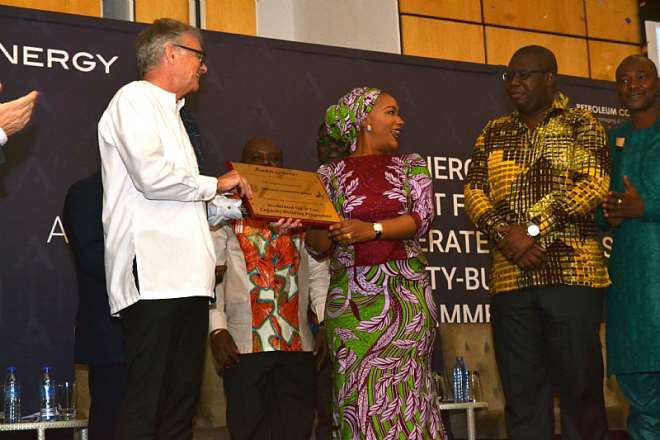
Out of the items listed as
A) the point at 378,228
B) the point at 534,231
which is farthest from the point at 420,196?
the point at 534,231

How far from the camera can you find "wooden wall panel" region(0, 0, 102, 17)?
706 centimetres

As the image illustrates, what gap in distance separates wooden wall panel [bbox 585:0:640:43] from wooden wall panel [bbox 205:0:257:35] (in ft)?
11.2

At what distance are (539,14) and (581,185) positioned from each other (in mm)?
5532

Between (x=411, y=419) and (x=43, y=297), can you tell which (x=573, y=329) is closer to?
(x=411, y=419)

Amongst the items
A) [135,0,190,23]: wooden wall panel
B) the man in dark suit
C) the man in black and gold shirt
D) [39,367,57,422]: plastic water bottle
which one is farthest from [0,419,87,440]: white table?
[135,0,190,23]: wooden wall panel

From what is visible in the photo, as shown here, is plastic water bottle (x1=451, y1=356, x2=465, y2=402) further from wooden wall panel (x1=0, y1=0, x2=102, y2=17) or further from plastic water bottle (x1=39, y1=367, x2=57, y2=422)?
wooden wall panel (x1=0, y1=0, x2=102, y2=17)

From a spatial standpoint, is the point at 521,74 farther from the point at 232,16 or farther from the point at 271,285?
the point at 232,16

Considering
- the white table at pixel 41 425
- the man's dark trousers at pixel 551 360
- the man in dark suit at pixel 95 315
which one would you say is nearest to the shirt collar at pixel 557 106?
the man's dark trousers at pixel 551 360

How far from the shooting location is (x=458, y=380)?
5855mm

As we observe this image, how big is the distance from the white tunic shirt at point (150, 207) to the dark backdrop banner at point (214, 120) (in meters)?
2.27

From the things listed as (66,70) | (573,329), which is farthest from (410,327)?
(66,70)

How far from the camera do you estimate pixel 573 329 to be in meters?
3.81

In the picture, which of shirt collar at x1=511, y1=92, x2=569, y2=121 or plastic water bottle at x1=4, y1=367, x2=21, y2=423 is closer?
shirt collar at x1=511, y1=92, x2=569, y2=121

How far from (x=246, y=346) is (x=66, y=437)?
1645 millimetres
